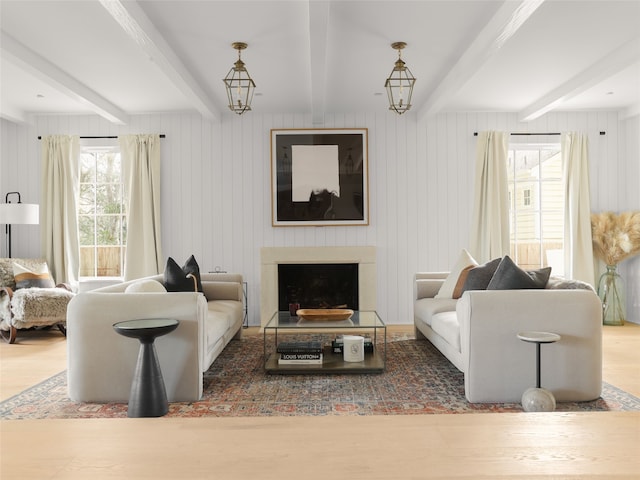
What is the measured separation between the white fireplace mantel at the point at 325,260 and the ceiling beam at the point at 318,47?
165 centimetres

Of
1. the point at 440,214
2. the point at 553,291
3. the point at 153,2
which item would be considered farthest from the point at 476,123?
the point at 153,2

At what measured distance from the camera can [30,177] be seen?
6582 mm

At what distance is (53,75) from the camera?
4762 millimetres

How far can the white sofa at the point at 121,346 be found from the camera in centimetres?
336

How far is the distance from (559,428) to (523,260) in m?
6.27

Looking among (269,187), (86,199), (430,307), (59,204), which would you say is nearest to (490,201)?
(430,307)

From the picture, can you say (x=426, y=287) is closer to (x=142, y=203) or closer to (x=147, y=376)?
(x=147, y=376)

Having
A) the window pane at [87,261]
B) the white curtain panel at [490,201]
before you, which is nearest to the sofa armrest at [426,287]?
the white curtain panel at [490,201]

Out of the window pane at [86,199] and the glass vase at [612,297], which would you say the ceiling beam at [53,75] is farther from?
the glass vase at [612,297]

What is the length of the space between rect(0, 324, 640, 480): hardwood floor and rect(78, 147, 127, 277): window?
6166mm

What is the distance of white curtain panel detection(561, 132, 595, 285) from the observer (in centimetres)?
646

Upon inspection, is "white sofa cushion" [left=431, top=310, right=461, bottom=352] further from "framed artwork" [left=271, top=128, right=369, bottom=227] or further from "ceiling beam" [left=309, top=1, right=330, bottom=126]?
"framed artwork" [left=271, top=128, right=369, bottom=227]

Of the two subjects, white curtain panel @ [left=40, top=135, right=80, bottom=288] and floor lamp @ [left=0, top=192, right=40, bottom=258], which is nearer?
floor lamp @ [left=0, top=192, right=40, bottom=258]

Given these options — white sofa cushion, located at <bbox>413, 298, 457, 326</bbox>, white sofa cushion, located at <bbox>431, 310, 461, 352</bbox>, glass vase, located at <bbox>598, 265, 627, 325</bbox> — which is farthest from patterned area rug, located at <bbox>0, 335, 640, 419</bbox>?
glass vase, located at <bbox>598, 265, 627, 325</bbox>
